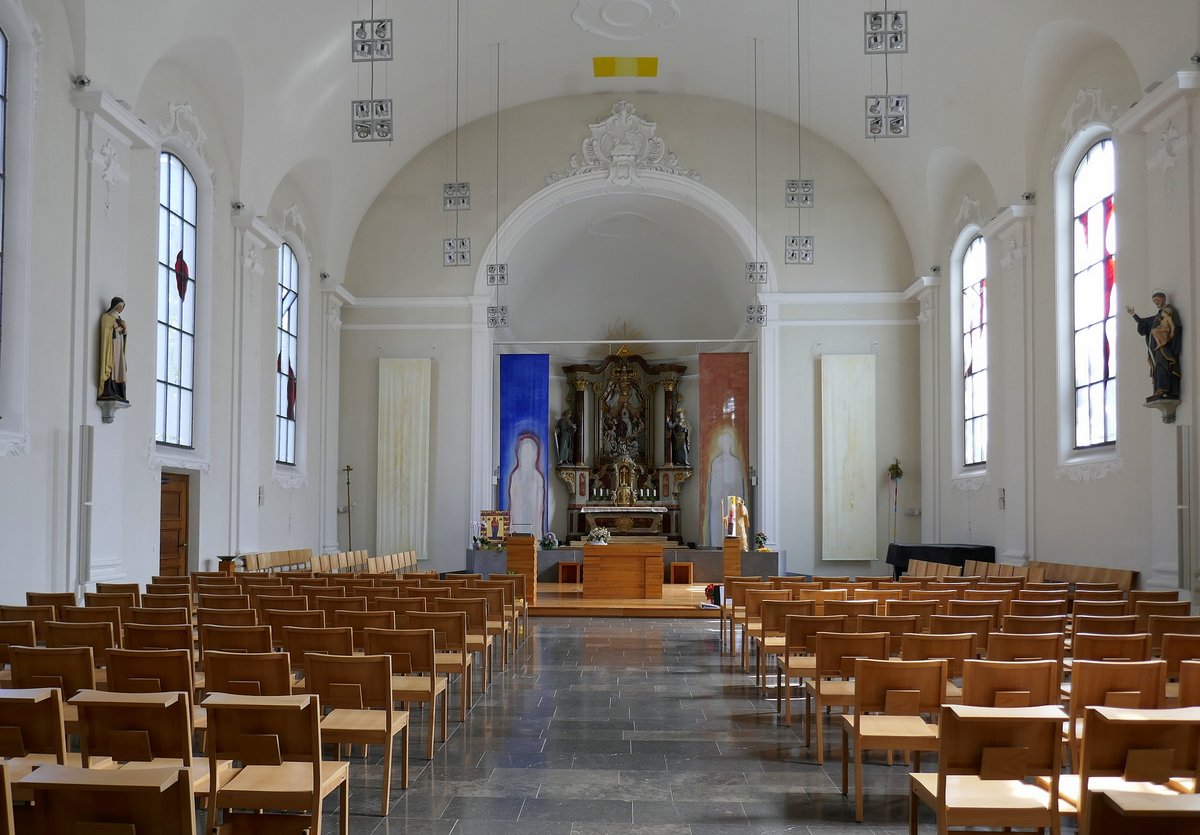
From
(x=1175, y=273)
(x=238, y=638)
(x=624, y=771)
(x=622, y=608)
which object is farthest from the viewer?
(x=622, y=608)

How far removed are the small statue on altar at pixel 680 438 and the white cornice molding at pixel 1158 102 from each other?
611 inches

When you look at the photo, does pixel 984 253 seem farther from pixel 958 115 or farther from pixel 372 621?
pixel 372 621

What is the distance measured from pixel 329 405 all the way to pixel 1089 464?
14.3 m

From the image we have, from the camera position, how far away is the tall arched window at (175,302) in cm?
1464

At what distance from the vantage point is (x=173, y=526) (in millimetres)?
14914

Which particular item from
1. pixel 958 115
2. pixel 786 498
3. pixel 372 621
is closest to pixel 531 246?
pixel 786 498

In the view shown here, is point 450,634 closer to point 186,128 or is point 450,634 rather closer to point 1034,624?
point 1034,624

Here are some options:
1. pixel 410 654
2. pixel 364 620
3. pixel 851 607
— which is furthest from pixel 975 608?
pixel 364 620

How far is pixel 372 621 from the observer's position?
7590 millimetres

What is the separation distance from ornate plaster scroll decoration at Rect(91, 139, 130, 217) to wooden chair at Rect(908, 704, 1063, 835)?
11218 millimetres

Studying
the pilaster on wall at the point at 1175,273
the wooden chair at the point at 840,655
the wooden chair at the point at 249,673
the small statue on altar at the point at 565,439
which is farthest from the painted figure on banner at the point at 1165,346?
the small statue on altar at the point at 565,439

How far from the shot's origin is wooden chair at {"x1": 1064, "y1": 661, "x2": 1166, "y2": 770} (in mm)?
4875

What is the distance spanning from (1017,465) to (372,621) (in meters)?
11.5

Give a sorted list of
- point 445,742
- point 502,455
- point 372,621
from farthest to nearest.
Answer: point 502,455 → point 372,621 → point 445,742
